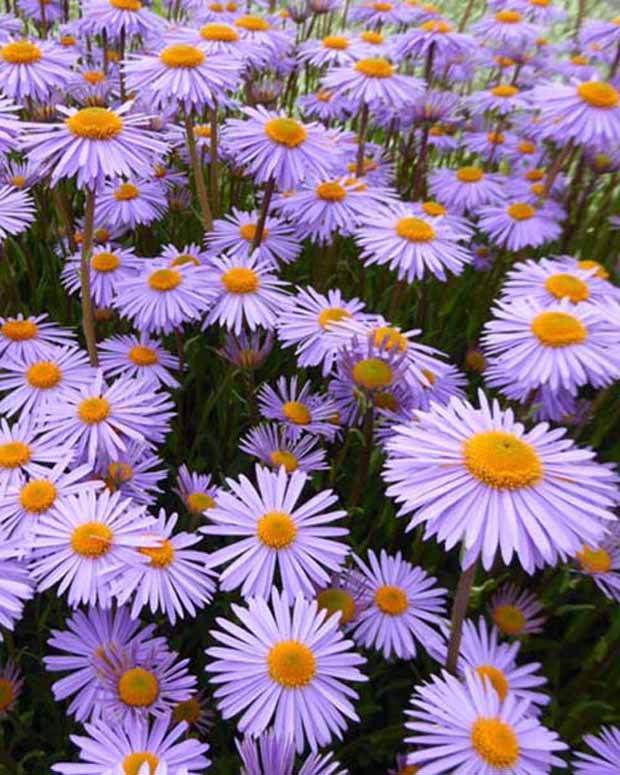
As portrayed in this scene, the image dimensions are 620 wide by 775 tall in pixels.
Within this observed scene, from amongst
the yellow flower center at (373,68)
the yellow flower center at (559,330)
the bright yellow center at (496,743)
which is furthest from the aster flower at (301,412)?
the yellow flower center at (373,68)

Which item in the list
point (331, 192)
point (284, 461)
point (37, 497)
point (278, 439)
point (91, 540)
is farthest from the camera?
point (331, 192)

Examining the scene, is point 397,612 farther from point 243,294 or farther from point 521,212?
point 521,212

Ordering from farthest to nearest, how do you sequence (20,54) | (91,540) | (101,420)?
(20,54) < (101,420) < (91,540)

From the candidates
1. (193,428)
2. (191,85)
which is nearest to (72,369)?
(193,428)

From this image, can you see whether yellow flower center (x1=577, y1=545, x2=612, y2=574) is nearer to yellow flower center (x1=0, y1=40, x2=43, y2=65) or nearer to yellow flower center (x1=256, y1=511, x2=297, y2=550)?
yellow flower center (x1=256, y1=511, x2=297, y2=550)

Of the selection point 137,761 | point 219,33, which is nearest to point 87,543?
point 137,761

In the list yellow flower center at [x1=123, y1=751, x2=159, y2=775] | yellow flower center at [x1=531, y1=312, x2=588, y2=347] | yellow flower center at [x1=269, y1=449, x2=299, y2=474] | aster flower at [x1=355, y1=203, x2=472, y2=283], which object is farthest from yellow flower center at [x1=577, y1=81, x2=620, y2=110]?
yellow flower center at [x1=123, y1=751, x2=159, y2=775]
